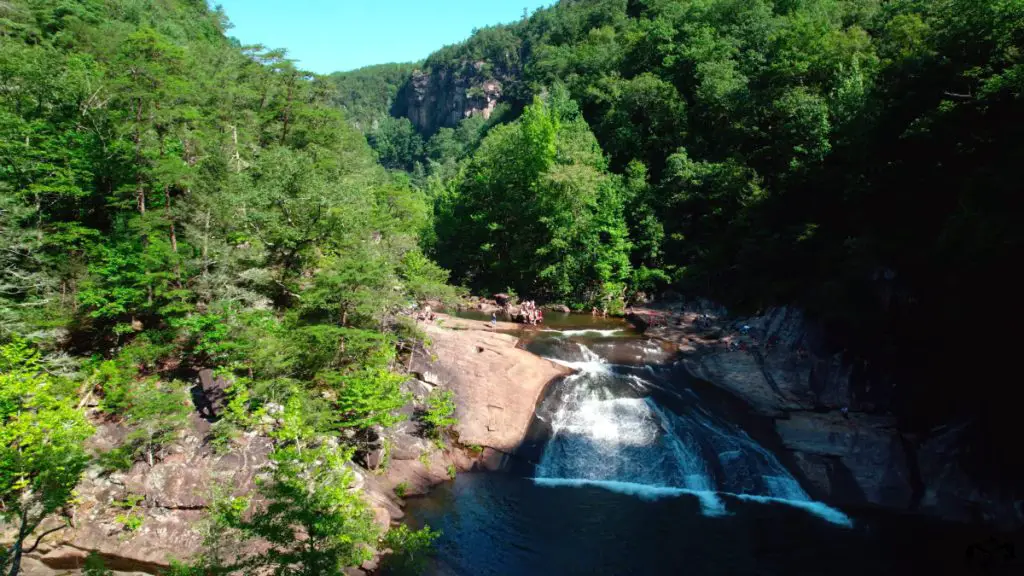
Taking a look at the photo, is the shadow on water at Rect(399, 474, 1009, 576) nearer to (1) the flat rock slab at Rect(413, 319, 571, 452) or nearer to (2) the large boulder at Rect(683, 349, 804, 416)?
(1) the flat rock slab at Rect(413, 319, 571, 452)

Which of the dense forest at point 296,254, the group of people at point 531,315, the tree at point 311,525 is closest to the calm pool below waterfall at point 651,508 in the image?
the dense forest at point 296,254

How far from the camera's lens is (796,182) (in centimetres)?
3127

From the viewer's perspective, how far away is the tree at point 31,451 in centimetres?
1064

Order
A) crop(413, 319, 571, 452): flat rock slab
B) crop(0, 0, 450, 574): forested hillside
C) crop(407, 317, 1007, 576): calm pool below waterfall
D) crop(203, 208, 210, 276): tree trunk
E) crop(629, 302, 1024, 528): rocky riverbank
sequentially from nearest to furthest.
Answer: crop(407, 317, 1007, 576): calm pool below waterfall
crop(0, 0, 450, 574): forested hillside
crop(629, 302, 1024, 528): rocky riverbank
crop(203, 208, 210, 276): tree trunk
crop(413, 319, 571, 452): flat rock slab

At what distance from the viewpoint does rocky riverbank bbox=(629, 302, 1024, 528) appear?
18.4 meters

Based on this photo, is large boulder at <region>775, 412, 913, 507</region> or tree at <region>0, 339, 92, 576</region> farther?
large boulder at <region>775, 412, 913, 507</region>

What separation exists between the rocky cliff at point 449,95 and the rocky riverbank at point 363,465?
132m

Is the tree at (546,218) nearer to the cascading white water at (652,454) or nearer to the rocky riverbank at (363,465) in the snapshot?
the rocky riverbank at (363,465)

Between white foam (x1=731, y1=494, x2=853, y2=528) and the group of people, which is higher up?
the group of people

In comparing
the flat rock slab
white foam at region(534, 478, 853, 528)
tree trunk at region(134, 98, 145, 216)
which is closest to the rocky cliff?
the flat rock slab

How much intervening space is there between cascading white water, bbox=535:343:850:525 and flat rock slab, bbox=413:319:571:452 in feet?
4.76

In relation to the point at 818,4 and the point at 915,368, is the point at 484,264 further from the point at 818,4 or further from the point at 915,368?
the point at 818,4

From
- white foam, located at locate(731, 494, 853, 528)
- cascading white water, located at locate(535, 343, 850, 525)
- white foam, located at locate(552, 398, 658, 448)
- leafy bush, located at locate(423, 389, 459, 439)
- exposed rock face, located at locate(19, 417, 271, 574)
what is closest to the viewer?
exposed rock face, located at locate(19, 417, 271, 574)

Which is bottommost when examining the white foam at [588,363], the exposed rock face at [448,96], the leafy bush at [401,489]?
the leafy bush at [401,489]
